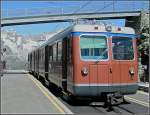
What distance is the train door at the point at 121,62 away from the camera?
59.9ft

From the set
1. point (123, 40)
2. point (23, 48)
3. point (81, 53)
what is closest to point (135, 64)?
point (123, 40)

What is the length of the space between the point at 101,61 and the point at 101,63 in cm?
7

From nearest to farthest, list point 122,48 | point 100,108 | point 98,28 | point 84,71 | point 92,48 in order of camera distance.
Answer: point 100,108
point 84,71
point 92,48
point 98,28
point 122,48

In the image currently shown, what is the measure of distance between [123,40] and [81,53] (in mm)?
Result: 1735

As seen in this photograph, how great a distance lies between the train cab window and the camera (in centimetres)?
1852

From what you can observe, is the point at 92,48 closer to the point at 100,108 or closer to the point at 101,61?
the point at 101,61

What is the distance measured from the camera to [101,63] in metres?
18.1

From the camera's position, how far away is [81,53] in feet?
59.7

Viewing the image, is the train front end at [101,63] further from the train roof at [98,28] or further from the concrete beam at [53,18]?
the concrete beam at [53,18]

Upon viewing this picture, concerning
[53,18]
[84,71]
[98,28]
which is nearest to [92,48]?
[98,28]

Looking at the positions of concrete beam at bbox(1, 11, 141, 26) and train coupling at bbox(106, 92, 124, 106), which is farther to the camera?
concrete beam at bbox(1, 11, 141, 26)

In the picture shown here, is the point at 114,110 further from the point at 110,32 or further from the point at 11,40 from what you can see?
the point at 11,40

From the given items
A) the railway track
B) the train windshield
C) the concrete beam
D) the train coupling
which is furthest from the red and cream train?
the concrete beam

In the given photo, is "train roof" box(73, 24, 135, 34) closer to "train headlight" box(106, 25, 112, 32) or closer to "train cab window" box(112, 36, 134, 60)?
"train headlight" box(106, 25, 112, 32)
